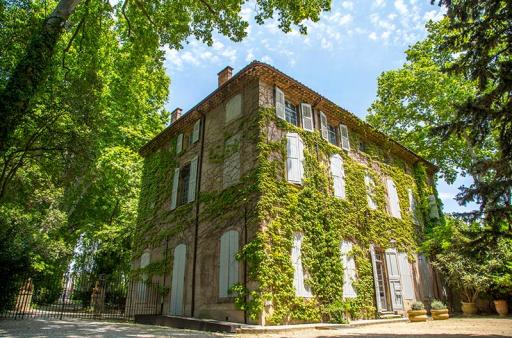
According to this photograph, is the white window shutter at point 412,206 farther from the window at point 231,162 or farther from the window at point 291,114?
the window at point 231,162

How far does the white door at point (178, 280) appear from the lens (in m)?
11.6

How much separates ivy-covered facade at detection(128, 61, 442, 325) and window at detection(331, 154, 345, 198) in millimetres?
62

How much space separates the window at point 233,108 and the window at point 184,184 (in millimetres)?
2371

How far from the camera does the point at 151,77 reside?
1367 centimetres

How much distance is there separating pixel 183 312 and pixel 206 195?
4036mm

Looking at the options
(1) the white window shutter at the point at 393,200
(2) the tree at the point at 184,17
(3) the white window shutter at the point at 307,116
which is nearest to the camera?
(2) the tree at the point at 184,17

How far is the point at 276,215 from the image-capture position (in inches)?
401

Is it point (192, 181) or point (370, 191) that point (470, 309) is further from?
point (192, 181)

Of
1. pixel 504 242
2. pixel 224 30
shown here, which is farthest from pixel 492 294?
pixel 224 30

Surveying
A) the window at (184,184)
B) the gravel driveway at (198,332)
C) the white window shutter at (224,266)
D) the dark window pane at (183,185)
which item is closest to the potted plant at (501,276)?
the gravel driveway at (198,332)

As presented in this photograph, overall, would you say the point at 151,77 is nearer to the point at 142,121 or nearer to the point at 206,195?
the point at 206,195

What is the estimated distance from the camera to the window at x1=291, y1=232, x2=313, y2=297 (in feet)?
32.1

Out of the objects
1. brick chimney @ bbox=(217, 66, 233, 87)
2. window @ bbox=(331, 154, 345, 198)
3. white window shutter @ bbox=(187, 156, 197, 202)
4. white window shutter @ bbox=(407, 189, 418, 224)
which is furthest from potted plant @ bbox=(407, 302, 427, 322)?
brick chimney @ bbox=(217, 66, 233, 87)

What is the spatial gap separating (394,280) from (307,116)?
7257 mm
